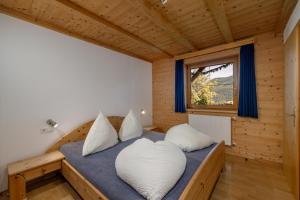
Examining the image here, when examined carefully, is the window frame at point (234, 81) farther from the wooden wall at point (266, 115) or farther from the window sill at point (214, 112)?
the wooden wall at point (266, 115)

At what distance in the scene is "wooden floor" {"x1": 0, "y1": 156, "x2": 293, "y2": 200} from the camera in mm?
1776

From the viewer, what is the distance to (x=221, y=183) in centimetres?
203

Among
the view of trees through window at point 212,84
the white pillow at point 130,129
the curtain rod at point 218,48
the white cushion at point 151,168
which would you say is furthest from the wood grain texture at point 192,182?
the curtain rod at point 218,48

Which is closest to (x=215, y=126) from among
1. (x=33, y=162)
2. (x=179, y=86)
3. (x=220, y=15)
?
(x=179, y=86)

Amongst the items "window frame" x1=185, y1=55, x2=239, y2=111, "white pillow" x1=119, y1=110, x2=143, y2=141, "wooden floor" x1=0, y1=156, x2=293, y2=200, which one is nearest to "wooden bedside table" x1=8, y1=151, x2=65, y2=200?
"wooden floor" x1=0, y1=156, x2=293, y2=200

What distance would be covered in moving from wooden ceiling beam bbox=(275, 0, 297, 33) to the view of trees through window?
3.13 ft

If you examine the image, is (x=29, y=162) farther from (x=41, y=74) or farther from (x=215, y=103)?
(x=215, y=103)

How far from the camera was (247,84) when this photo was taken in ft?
9.11

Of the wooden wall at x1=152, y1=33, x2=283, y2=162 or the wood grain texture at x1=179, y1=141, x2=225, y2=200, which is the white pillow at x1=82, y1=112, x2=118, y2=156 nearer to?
the wood grain texture at x1=179, y1=141, x2=225, y2=200

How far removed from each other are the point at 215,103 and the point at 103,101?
2572 mm

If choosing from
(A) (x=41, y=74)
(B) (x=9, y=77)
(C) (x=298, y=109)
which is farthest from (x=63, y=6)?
(C) (x=298, y=109)

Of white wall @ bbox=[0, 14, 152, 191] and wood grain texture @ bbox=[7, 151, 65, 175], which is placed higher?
white wall @ bbox=[0, 14, 152, 191]

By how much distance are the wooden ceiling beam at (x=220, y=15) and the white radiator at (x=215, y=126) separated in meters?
1.69

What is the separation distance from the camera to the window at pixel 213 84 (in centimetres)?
313
